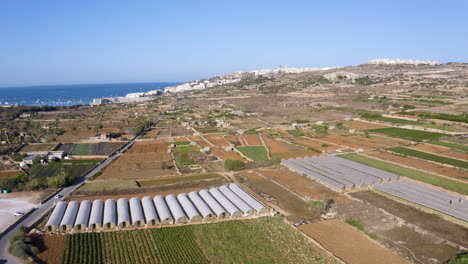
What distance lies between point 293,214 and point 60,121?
61450 millimetres

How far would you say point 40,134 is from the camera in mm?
55594

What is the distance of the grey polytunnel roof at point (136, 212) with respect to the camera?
22016mm

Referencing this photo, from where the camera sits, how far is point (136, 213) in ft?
74.7

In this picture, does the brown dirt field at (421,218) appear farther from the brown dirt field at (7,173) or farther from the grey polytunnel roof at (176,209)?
the brown dirt field at (7,173)

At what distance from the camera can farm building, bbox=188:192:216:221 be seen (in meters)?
23.0

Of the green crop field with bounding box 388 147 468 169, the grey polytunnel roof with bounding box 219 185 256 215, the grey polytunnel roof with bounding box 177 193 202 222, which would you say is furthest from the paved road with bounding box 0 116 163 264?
the green crop field with bounding box 388 147 468 169

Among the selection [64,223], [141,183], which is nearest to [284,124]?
[141,183]

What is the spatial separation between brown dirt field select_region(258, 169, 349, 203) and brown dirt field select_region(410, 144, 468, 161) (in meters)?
20.3

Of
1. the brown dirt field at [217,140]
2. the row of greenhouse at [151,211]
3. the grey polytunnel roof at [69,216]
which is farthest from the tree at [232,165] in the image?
the grey polytunnel roof at [69,216]

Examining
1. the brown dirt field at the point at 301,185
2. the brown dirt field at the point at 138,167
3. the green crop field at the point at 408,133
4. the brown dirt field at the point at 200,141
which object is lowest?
the brown dirt field at the point at 301,185

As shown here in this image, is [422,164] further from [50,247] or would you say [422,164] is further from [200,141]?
[50,247]

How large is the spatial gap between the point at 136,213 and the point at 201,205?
4736mm

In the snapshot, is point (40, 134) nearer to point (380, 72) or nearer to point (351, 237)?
point (351, 237)

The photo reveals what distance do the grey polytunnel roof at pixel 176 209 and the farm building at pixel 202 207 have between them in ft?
4.19
